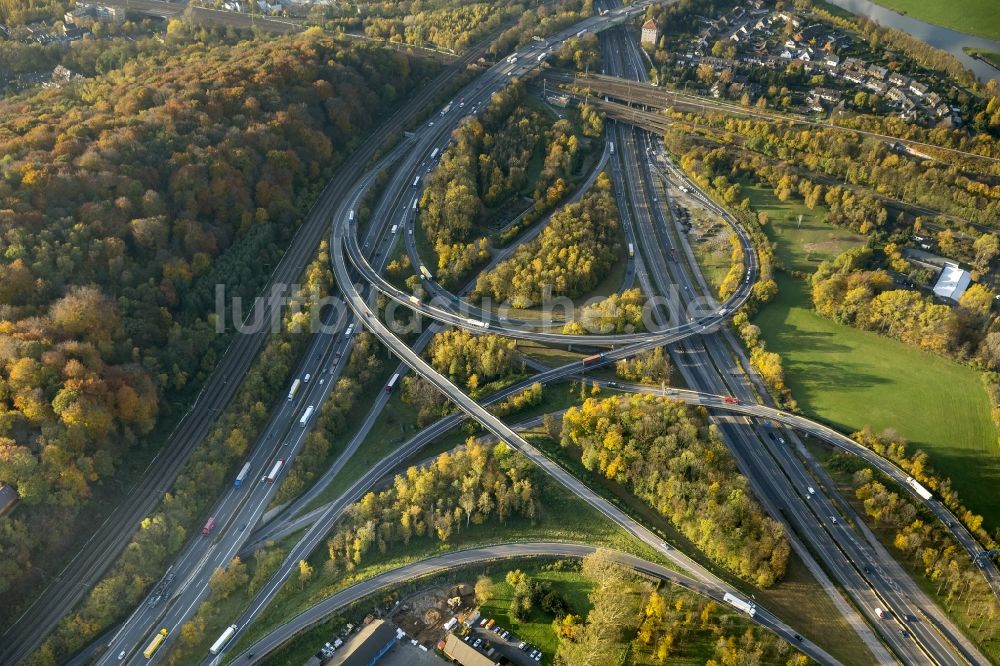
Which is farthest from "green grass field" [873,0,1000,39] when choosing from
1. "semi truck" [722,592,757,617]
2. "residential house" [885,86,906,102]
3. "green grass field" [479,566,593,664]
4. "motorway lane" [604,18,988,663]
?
"green grass field" [479,566,593,664]

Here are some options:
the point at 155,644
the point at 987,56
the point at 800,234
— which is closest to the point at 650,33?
the point at 800,234

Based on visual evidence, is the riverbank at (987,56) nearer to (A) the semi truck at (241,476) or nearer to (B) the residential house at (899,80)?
(B) the residential house at (899,80)

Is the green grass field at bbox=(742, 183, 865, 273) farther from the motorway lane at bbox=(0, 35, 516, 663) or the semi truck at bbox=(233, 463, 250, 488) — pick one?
the semi truck at bbox=(233, 463, 250, 488)

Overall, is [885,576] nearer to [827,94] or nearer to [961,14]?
[827,94]

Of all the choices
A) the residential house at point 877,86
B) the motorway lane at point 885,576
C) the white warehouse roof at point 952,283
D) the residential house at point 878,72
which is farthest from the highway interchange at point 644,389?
A: the residential house at point 878,72

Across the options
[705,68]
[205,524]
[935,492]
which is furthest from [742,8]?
[205,524]

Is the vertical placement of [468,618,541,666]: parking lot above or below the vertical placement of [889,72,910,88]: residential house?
below
